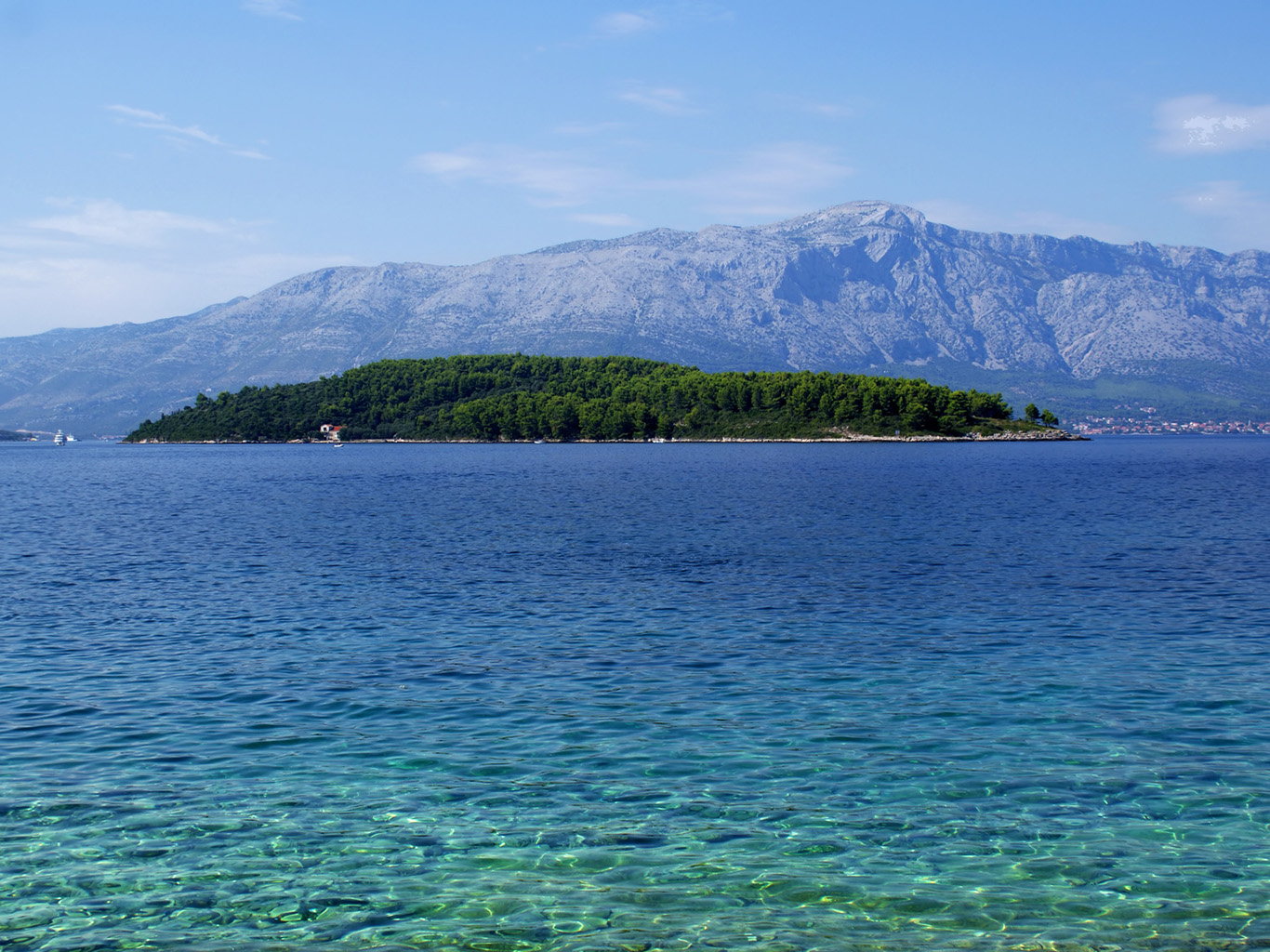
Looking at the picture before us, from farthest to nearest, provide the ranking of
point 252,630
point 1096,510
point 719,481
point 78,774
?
point 719,481
point 1096,510
point 252,630
point 78,774

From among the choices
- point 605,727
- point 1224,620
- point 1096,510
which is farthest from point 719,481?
point 605,727

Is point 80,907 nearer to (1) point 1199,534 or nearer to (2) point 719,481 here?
(1) point 1199,534

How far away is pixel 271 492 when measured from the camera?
118188 millimetres

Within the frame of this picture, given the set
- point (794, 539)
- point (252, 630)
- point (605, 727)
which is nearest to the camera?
point (605, 727)

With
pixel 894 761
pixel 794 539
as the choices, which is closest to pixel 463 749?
pixel 894 761

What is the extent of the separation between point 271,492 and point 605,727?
10354 cm

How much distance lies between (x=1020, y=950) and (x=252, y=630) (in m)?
28.7

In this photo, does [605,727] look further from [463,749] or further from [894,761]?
[894,761]

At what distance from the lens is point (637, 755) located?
70.2 ft

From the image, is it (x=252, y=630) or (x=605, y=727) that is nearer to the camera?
(x=605, y=727)

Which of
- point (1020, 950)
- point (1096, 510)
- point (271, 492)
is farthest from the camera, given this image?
point (271, 492)

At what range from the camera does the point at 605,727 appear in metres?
23.4

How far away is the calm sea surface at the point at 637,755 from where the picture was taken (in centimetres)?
1461

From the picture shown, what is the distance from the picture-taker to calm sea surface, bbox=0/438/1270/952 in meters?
14.6
